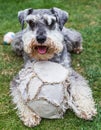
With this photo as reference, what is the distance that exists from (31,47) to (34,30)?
0.29 metres

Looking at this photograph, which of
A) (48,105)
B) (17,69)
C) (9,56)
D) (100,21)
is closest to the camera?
(48,105)

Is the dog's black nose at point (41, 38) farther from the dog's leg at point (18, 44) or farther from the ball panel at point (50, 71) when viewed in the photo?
the dog's leg at point (18, 44)

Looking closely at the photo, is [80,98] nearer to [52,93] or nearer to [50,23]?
[52,93]

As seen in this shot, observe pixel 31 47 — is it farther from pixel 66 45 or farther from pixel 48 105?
pixel 66 45

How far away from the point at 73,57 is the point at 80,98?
1650 millimetres

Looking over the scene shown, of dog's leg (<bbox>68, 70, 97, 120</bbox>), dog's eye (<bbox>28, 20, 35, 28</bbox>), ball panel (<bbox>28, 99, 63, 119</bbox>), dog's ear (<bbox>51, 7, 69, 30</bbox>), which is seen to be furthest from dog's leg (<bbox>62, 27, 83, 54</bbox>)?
ball panel (<bbox>28, 99, 63, 119</bbox>)

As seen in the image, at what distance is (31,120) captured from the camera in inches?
215

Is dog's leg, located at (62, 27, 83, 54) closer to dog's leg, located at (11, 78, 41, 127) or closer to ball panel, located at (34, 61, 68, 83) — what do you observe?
ball panel, located at (34, 61, 68, 83)

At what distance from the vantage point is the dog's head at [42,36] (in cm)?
545

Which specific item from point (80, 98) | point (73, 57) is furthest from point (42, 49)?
point (73, 57)

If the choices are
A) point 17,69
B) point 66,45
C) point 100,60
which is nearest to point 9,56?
point 17,69

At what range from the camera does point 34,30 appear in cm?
565

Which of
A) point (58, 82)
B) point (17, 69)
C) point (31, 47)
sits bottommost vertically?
point (17, 69)

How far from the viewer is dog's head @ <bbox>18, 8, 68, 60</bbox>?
5453 millimetres
